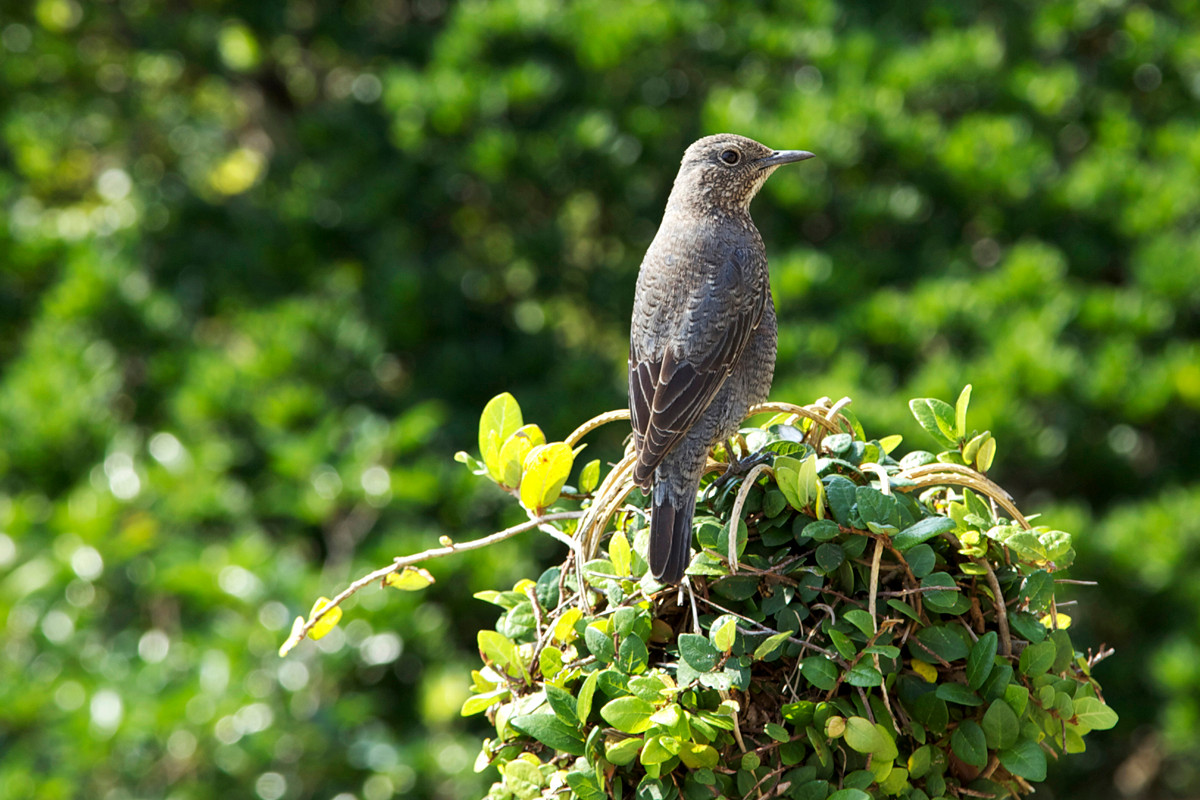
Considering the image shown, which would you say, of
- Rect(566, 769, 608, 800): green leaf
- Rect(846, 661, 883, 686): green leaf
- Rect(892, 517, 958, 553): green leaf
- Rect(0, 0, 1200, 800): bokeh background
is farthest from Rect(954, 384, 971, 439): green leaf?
Rect(0, 0, 1200, 800): bokeh background

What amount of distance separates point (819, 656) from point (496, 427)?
640mm

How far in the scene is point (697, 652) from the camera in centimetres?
153

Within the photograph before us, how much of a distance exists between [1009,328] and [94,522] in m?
3.53

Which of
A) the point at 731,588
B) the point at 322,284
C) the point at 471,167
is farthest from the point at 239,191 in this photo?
the point at 731,588

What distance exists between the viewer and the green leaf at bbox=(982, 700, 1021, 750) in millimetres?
1571

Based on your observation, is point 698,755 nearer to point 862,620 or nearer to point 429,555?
point 862,620

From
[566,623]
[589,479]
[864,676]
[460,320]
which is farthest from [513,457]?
[460,320]

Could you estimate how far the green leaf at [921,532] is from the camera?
1.55 m

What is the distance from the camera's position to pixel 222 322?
18.7ft

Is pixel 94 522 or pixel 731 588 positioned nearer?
pixel 731 588

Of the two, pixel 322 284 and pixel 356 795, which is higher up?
pixel 322 284

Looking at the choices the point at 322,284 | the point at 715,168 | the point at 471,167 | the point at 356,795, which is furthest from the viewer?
the point at 322,284

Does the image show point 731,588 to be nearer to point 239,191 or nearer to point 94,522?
point 94,522

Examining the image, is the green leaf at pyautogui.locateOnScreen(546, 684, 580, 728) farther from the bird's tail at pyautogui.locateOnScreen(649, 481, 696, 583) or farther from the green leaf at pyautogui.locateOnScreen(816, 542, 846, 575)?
the green leaf at pyautogui.locateOnScreen(816, 542, 846, 575)
